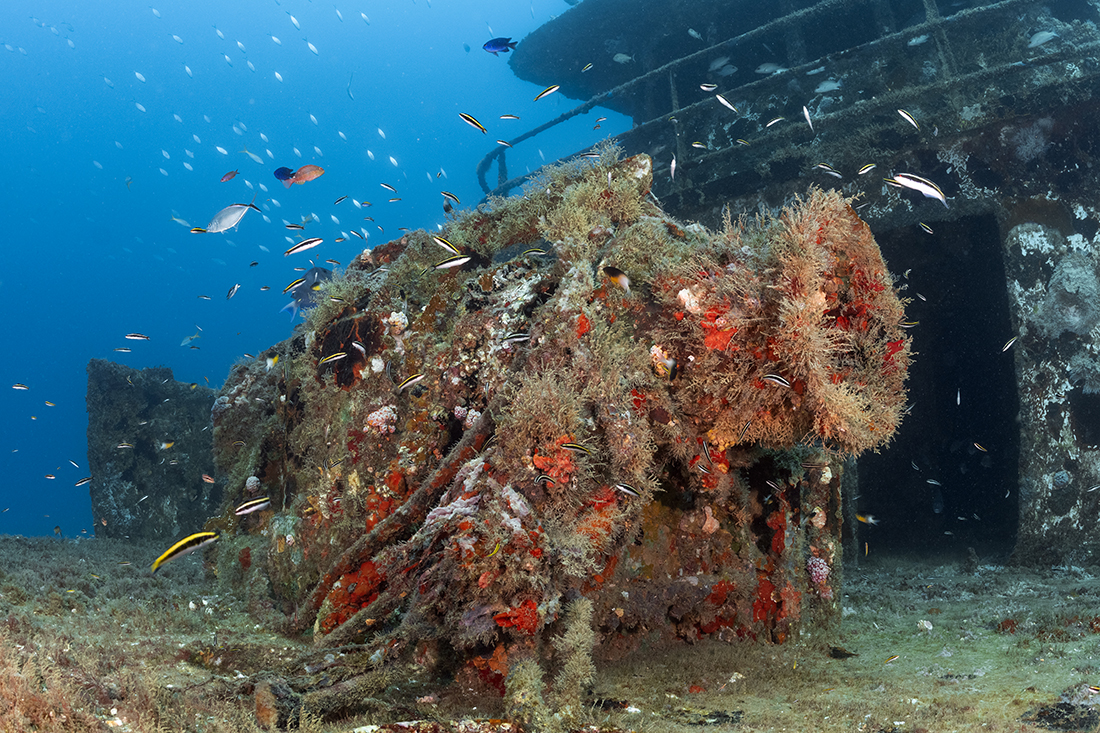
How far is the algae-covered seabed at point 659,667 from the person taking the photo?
259 centimetres

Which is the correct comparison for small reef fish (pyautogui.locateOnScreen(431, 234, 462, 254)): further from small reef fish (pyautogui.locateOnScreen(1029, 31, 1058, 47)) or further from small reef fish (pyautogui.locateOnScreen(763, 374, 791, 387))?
small reef fish (pyautogui.locateOnScreen(1029, 31, 1058, 47))

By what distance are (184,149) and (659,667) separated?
16358 cm

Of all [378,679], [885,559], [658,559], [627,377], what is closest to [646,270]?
[627,377]

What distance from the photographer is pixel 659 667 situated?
4309 mm

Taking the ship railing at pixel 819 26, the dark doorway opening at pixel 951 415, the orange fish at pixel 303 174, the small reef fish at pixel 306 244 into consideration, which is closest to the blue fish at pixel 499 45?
the ship railing at pixel 819 26

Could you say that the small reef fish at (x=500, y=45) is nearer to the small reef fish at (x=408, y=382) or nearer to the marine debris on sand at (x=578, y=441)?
the marine debris on sand at (x=578, y=441)

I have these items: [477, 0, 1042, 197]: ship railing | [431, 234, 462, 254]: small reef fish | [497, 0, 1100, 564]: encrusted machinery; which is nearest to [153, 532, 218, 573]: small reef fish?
[431, 234, 462, 254]: small reef fish

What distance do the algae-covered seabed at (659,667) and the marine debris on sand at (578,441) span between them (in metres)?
0.32

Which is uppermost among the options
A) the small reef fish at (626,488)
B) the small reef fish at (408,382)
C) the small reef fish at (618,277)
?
the small reef fish at (618,277)

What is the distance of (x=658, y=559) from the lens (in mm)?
4715

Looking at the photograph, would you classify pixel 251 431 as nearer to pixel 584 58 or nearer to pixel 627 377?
pixel 627 377

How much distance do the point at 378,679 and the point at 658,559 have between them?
2367 mm

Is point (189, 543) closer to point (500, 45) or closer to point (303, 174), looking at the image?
point (303, 174)

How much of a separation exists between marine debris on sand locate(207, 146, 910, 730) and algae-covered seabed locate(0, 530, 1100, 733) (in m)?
0.32
